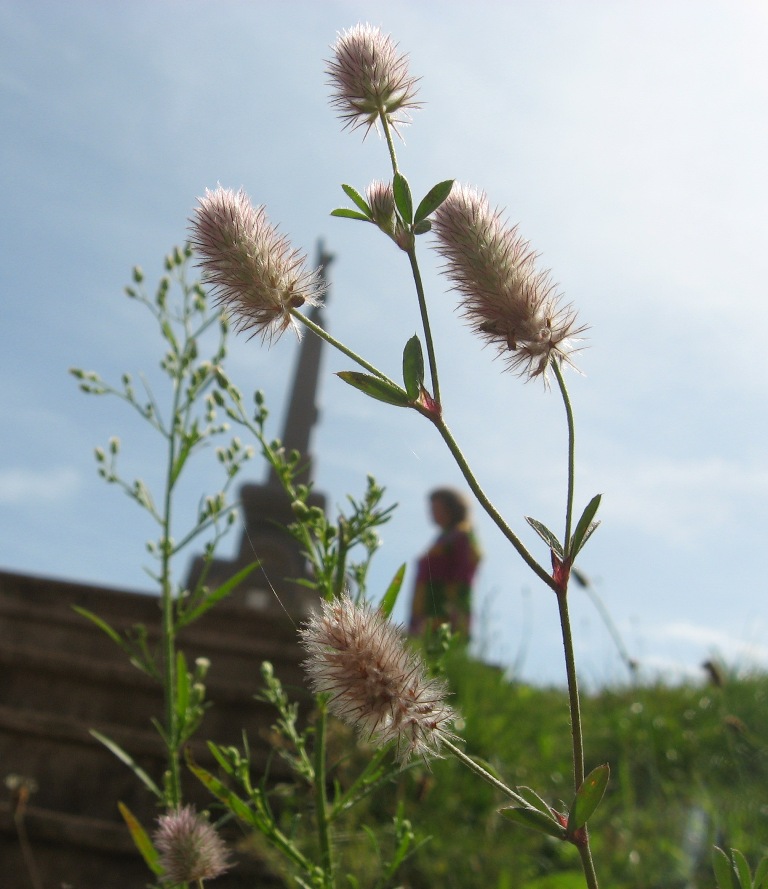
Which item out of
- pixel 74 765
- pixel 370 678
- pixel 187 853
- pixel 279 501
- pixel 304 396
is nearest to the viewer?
pixel 370 678

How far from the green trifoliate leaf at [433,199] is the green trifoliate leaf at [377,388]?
114 millimetres

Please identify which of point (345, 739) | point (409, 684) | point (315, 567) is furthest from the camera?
point (345, 739)

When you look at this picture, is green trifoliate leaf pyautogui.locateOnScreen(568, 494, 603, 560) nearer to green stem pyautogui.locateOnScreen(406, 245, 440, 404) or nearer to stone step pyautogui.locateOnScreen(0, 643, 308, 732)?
green stem pyautogui.locateOnScreen(406, 245, 440, 404)

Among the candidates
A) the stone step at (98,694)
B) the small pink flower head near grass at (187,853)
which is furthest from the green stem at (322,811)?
the stone step at (98,694)

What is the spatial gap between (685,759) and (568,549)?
296cm

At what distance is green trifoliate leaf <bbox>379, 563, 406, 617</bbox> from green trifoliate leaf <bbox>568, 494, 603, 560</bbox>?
0.80ft

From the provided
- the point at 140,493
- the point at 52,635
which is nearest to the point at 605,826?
the point at 140,493

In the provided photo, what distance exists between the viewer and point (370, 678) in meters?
0.46

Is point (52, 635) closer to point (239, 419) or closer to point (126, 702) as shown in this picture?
point (126, 702)

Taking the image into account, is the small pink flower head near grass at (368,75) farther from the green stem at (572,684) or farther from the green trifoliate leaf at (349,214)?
the green stem at (572,684)

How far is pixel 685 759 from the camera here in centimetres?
307

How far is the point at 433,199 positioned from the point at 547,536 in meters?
0.24

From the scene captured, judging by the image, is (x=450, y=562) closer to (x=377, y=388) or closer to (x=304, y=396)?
(x=377, y=388)

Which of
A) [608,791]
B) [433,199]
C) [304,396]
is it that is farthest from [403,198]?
[304,396]
